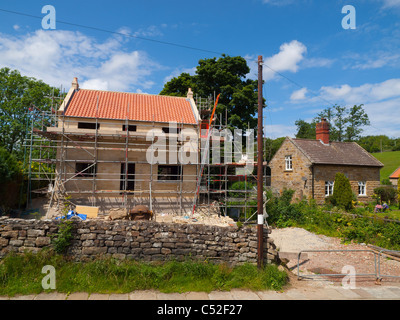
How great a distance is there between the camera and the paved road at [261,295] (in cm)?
638

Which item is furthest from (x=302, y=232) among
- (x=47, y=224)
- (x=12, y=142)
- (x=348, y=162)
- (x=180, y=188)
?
(x=12, y=142)

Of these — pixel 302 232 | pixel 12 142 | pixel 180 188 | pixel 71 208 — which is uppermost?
pixel 12 142

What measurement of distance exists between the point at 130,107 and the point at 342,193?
16680mm

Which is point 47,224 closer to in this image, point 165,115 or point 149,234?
point 149,234

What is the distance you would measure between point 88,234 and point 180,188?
8.82 meters

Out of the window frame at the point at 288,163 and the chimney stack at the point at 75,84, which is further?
the window frame at the point at 288,163

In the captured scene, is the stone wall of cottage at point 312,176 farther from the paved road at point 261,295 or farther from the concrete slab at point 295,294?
the concrete slab at point 295,294

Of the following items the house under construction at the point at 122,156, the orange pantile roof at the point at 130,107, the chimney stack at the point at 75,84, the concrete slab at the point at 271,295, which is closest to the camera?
the concrete slab at the point at 271,295

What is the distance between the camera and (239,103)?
87.5ft

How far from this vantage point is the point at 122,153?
53.1 ft

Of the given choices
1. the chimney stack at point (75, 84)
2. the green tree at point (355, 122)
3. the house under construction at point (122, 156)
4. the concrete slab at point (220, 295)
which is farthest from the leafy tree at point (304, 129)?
the concrete slab at point (220, 295)

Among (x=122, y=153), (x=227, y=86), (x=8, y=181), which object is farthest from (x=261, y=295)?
(x=227, y=86)

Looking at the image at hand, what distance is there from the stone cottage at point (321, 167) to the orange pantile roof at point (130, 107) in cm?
999

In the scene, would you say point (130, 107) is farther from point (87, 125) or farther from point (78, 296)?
point (78, 296)
